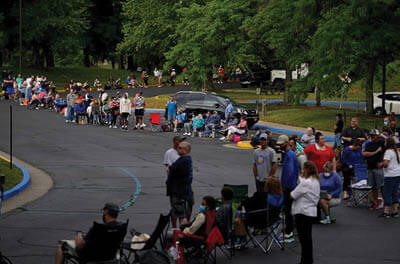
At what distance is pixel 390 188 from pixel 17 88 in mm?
36762

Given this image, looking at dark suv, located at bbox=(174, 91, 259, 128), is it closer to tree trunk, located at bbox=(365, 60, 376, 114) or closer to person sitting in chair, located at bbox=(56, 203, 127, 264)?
tree trunk, located at bbox=(365, 60, 376, 114)

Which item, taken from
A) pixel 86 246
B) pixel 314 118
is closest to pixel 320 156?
pixel 86 246

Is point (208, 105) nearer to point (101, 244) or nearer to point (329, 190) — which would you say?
point (329, 190)

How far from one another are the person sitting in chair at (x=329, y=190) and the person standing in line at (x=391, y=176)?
1.15m

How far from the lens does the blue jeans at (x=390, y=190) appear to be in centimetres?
1619

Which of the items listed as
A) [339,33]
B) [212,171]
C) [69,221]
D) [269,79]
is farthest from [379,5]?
[269,79]

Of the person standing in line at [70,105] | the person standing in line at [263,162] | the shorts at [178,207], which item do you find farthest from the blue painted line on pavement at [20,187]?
the person standing in line at [70,105]

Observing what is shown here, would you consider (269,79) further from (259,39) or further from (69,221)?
(69,221)

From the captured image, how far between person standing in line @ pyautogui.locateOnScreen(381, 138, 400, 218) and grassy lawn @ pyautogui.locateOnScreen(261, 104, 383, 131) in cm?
1995

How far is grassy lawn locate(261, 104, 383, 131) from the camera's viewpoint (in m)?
37.4

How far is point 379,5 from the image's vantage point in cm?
3491

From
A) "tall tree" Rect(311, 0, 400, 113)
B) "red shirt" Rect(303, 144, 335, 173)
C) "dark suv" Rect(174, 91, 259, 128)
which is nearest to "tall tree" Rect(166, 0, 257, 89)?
"dark suv" Rect(174, 91, 259, 128)

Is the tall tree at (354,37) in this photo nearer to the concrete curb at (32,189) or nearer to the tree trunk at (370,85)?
the tree trunk at (370,85)

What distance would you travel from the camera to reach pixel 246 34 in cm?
5041
